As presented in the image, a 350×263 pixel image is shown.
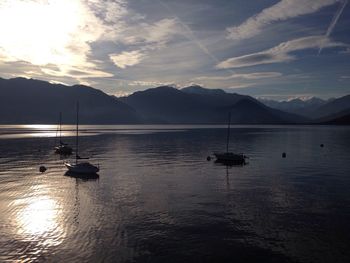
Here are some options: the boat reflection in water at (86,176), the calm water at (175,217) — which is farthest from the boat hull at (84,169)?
the calm water at (175,217)

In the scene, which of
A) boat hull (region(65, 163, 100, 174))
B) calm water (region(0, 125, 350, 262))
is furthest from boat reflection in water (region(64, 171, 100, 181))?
calm water (region(0, 125, 350, 262))

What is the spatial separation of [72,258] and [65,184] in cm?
4007

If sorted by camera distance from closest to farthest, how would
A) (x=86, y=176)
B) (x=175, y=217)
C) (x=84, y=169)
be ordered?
(x=175, y=217), (x=86, y=176), (x=84, y=169)

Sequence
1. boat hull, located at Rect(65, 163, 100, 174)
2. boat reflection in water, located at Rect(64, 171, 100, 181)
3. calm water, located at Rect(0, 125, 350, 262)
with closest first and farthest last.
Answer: calm water, located at Rect(0, 125, 350, 262) → boat reflection in water, located at Rect(64, 171, 100, 181) → boat hull, located at Rect(65, 163, 100, 174)

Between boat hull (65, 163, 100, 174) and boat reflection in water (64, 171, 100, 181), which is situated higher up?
boat hull (65, 163, 100, 174)

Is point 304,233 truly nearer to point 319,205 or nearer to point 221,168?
point 319,205

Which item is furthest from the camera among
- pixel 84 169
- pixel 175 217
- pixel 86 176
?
pixel 84 169

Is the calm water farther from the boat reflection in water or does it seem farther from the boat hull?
the boat hull

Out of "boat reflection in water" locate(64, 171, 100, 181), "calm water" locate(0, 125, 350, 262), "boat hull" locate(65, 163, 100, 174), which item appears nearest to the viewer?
"calm water" locate(0, 125, 350, 262)

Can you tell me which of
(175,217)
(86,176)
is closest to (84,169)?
(86,176)

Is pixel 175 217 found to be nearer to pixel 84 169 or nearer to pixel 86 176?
Answer: pixel 86 176

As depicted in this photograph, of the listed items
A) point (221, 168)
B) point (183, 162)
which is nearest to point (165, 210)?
point (221, 168)

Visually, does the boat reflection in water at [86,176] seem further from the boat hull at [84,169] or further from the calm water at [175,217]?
the calm water at [175,217]

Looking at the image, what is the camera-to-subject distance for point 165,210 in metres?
48.0
